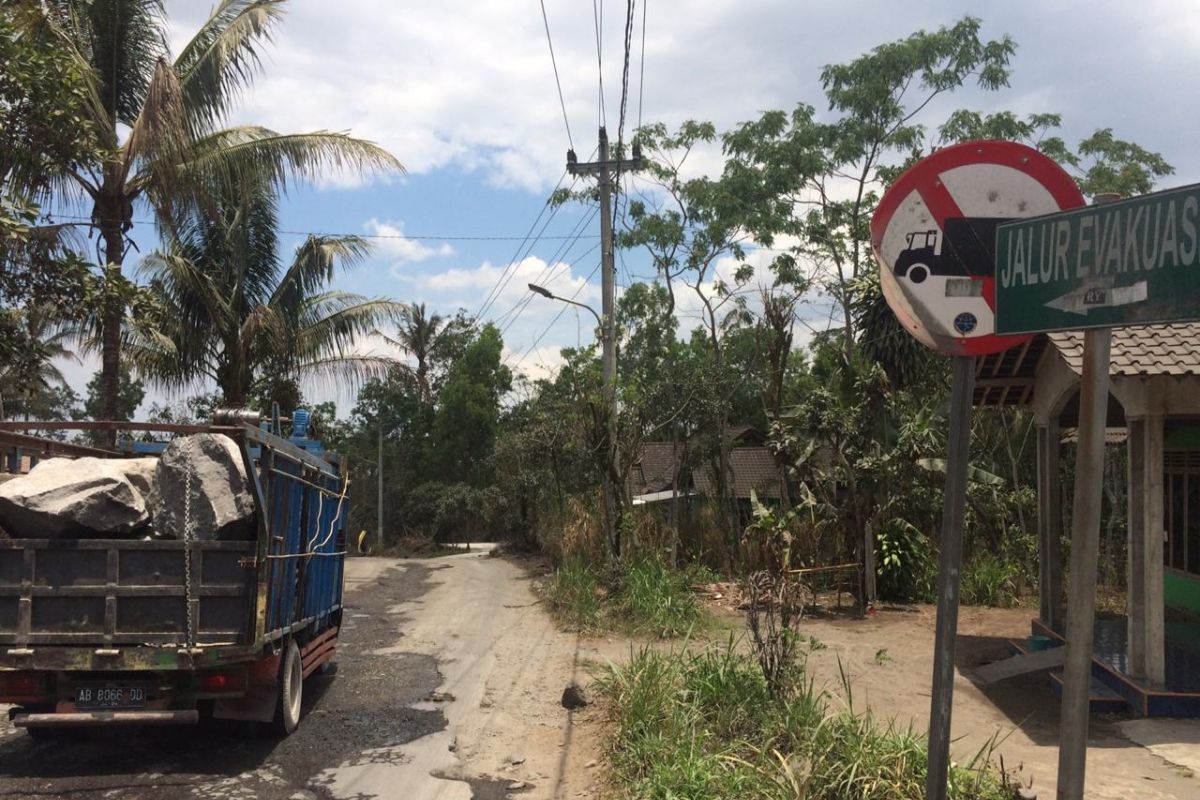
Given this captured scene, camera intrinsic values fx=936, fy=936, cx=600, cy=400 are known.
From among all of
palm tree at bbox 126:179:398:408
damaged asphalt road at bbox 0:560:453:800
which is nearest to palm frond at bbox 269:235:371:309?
palm tree at bbox 126:179:398:408

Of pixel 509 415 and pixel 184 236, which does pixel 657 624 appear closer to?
pixel 184 236

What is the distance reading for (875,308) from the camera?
13969 millimetres

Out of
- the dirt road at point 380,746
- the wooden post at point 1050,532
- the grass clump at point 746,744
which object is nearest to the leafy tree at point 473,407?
the dirt road at point 380,746

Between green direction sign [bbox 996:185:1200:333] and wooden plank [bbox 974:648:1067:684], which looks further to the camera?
wooden plank [bbox 974:648:1067:684]

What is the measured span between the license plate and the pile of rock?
3.53 ft

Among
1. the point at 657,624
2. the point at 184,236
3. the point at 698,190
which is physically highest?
the point at 698,190

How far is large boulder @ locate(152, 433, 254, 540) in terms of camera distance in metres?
6.77

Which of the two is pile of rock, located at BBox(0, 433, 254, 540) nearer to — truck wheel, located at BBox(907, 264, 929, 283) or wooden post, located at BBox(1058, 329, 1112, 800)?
truck wheel, located at BBox(907, 264, 929, 283)

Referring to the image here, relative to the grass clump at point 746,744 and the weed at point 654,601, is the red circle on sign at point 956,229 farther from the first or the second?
the weed at point 654,601

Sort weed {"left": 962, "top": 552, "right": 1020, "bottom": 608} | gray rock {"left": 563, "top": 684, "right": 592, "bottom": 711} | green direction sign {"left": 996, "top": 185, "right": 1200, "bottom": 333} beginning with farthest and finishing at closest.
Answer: weed {"left": 962, "top": 552, "right": 1020, "bottom": 608}
gray rock {"left": 563, "top": 684, "right": 592, "bottom": 711}
green direction sign {"left": 996, "top": 185, "right": 1200, "bottom": 333}

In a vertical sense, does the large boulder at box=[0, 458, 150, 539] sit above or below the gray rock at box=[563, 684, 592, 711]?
above

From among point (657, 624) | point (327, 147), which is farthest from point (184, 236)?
point (657, 624)

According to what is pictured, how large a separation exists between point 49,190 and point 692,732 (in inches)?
374

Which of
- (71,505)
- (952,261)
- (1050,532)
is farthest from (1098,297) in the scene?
(1050,532)
